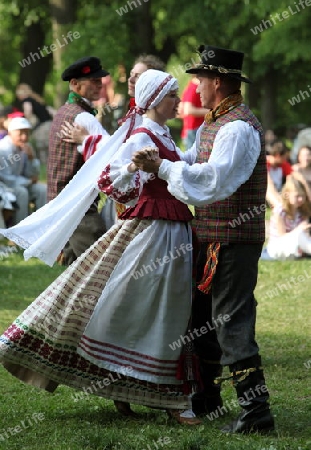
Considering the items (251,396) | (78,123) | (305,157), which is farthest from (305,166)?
(251,396)

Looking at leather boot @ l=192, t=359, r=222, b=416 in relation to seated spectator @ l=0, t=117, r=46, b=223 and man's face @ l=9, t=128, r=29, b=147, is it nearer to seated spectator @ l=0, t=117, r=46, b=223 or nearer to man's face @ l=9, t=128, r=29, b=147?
seated spectator @ l=0, t=117, r=46, b=223

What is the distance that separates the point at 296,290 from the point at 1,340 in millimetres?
4766

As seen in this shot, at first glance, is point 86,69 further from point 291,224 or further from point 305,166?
point 305,166

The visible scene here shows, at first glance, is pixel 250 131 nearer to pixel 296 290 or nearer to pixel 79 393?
pixel 79 393

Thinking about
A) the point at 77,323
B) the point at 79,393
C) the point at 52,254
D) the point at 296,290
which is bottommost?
the point at 296,290

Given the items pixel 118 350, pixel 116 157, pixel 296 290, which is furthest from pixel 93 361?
pixel 296 290

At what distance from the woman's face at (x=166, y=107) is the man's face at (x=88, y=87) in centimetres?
184

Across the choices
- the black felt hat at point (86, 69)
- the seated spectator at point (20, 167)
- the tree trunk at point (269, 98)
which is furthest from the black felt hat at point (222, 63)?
the tree trunk at point (269, 98)

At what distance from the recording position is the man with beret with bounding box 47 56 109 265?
7.05m

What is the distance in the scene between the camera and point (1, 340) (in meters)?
5.38

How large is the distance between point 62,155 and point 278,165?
8.41 m

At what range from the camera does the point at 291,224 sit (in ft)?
40.1

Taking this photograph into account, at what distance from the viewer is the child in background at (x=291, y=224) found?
1188 cm

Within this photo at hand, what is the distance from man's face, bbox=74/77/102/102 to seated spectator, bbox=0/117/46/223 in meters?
5.53
